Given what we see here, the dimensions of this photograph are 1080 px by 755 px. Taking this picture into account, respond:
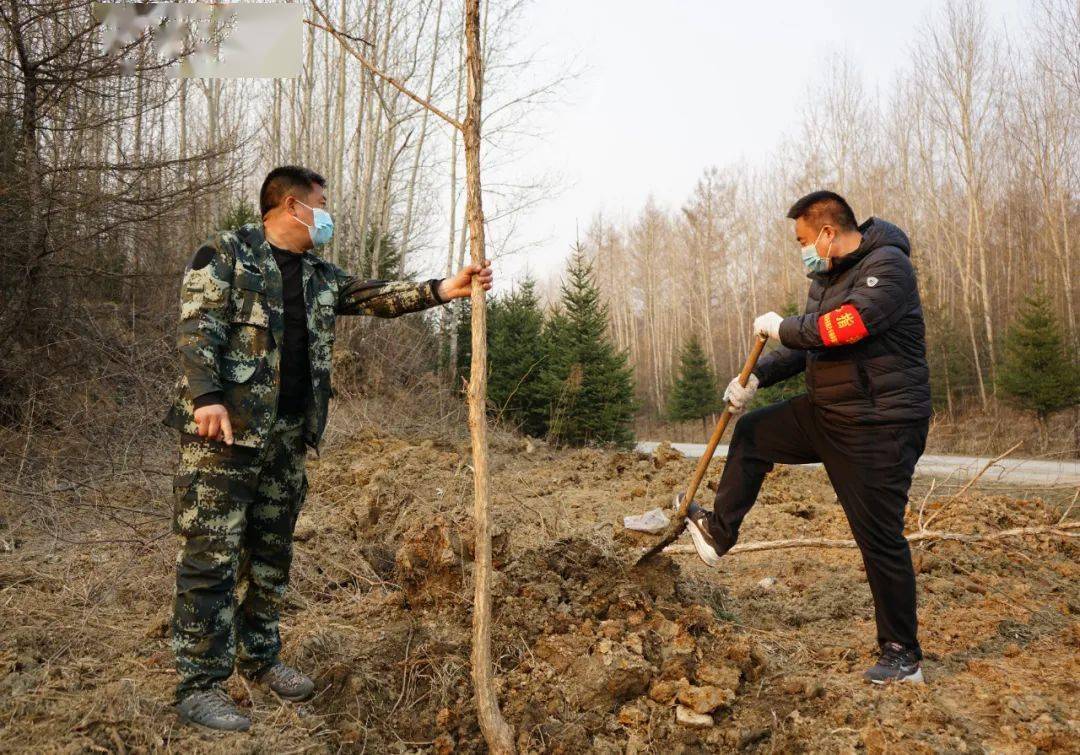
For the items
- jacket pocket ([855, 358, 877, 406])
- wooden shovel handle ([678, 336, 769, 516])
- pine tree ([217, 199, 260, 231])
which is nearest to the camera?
jacket pocket ([855, 358, 877, 406])

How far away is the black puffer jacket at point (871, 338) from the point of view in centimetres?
305

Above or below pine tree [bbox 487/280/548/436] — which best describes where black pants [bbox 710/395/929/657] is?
below

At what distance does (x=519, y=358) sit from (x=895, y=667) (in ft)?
46.1

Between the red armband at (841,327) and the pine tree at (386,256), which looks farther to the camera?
the pine tree at (386,256)

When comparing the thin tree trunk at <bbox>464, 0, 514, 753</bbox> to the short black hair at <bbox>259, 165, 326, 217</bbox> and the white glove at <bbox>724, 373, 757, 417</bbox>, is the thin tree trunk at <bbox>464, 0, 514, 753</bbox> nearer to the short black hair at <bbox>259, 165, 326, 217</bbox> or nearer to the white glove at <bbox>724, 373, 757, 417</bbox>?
the short black hair at <bbox>259, 165, 326, 217</bbox>

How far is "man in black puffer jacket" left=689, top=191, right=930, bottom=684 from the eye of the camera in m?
3.09

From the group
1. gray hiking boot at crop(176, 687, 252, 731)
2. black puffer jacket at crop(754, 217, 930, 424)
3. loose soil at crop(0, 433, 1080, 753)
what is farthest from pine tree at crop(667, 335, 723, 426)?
gray hiking boot at crop(176, 687, 252, 731)

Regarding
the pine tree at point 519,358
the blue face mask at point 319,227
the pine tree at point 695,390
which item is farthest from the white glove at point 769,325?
the pine tree at point 695,390

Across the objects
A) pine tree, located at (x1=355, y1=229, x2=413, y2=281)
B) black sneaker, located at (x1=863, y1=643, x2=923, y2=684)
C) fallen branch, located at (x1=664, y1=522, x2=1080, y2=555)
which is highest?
pine tree, located at (x1=355, y1=229, x2=413, y2=281)

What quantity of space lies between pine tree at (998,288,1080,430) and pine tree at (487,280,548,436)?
12035 millimetres

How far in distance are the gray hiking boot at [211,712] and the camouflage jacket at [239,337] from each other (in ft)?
2.96

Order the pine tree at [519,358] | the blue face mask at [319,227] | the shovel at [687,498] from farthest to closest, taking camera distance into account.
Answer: the pine tree at [519,358] < the shovel at [687,498] < the blue face mask at [319,227]

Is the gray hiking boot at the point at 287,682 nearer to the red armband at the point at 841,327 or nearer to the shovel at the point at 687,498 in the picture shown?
the shovel at the point at 687,498

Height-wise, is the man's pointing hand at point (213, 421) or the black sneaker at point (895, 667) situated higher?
the man's pointing hand at point (213, 421)
